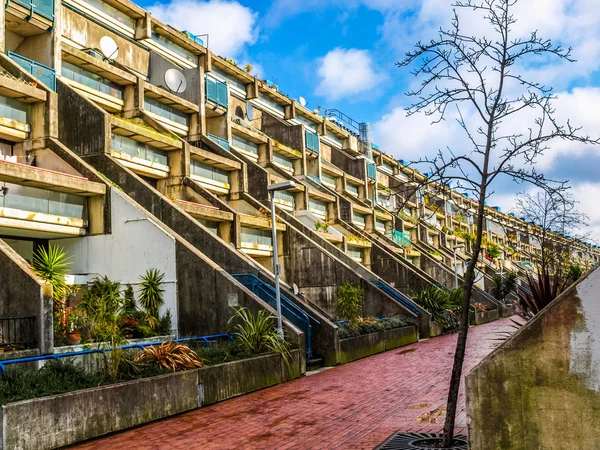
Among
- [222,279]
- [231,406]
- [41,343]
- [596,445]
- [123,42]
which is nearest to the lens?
[596,445]

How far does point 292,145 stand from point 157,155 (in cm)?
1726

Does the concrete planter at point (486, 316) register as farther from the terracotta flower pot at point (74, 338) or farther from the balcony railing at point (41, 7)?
the balcony railing at point (41, 7)

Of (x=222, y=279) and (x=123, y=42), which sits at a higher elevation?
(x=123, y=42)

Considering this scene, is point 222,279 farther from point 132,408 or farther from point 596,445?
point 596,445

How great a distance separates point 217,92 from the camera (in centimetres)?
3284

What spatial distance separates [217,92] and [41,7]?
11.6 m

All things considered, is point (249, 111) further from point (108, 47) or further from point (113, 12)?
point (108, 47)

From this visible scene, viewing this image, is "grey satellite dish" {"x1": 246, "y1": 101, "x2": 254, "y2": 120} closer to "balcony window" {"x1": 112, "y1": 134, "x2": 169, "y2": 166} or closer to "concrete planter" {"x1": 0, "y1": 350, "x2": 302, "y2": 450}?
"balcony window" {"x1": 112, "y1": 134, "x2": 169, "y2": 166}

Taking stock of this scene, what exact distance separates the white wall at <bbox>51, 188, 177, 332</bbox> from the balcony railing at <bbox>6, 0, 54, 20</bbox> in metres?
8.66

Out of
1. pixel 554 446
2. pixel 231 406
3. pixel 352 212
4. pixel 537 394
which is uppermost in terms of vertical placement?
pixel 352 212

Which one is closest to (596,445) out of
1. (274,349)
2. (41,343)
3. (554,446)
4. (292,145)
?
(554,446)

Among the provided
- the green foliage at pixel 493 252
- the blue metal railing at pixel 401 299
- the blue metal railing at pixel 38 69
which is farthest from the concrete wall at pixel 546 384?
the green foliage at pixel 493 252

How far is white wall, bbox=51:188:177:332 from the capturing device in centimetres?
1714

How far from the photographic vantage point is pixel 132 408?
9.80 meters
